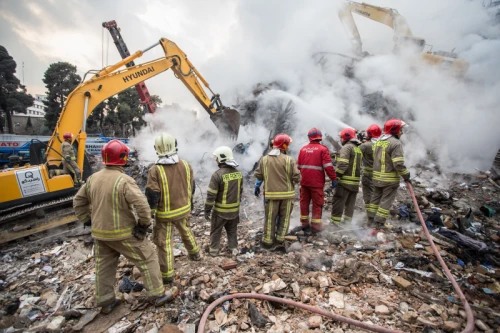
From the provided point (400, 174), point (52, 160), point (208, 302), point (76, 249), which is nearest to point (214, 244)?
point (208, 302)

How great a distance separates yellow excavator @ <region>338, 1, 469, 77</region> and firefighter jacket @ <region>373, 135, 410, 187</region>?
9904 mm

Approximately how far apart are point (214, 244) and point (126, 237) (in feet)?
5.00

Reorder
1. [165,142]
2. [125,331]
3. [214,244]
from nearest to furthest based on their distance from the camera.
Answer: [125,331], [165,142], [214,244]

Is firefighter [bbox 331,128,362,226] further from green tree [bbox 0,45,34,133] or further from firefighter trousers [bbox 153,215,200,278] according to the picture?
green tree [bbox 0,45,34,133]

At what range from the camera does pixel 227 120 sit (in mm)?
6906

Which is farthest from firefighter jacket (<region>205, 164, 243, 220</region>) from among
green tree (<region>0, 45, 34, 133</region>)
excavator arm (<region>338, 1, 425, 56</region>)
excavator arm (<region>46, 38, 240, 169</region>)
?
green tree (<region>0, 45, 34, 133</region>)

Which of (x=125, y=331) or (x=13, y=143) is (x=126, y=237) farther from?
(x=13, y=143)

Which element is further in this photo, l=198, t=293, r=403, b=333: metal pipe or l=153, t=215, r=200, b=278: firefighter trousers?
l=153, t=215, r=200, b=278: firefighter trousers

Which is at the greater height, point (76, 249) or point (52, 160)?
point (52, 160)

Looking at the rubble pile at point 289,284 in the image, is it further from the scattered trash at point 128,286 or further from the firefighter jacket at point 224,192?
the firefighter jacket at point 224,192

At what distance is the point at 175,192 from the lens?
271 centimetres

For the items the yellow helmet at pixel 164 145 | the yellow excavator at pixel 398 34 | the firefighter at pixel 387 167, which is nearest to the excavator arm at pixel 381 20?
the yellow excavator at pixel 398 34

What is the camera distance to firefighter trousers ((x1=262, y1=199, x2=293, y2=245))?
3.51 meters

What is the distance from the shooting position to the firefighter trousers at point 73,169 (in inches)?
189
